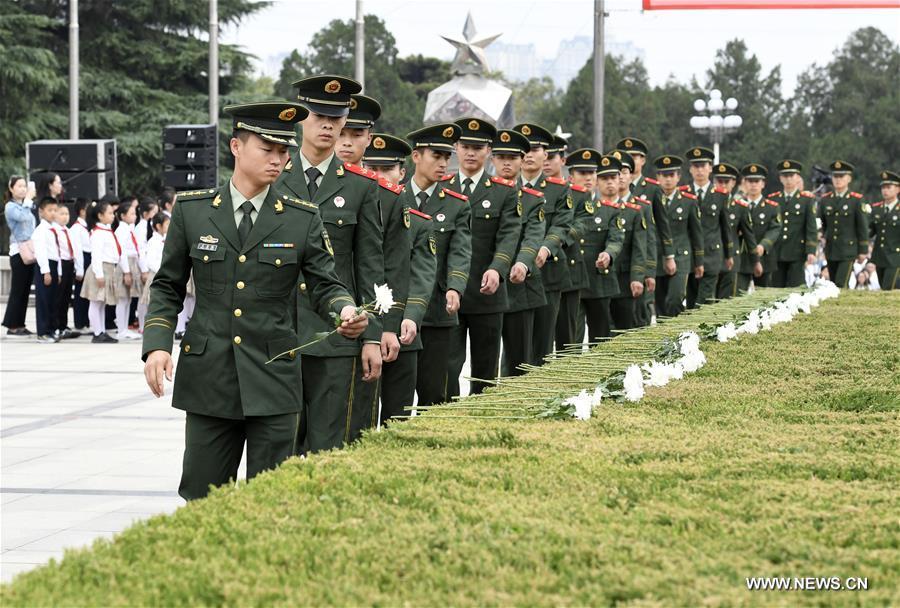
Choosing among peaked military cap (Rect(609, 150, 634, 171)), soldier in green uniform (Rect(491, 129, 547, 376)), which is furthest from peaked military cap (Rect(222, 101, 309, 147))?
peaked military cap (Rect(609, 150, 634, 171))

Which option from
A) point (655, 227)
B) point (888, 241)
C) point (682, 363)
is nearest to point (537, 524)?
point (682, 363)

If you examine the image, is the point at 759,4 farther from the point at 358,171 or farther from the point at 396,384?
the point at 358,171

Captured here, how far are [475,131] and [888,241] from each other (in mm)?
13929

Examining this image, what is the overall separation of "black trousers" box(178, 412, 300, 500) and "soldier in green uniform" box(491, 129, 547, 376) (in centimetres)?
526

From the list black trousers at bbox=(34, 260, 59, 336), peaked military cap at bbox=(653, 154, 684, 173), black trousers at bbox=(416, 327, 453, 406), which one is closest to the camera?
black trousers at bbox=(416, 327, 453, 406)

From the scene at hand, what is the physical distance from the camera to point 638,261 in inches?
579

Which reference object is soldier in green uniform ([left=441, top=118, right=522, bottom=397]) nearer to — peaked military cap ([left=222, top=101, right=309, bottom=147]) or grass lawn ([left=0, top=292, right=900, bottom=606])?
peaked military cap ([left=222, top=101, right=309, bottom=147])

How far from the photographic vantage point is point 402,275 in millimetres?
7902

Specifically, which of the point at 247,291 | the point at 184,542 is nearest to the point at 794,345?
the point at 247,291

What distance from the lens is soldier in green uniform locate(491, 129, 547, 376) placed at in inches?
441

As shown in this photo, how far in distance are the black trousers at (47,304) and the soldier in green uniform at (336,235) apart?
12.6 meters

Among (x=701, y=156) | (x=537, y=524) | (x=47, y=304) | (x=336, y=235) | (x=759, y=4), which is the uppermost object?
(x=759, y=4)

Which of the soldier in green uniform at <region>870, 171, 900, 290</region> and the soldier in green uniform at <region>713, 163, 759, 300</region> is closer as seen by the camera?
the soldier in green uniform at <region>713, 163, 759, 300</region>

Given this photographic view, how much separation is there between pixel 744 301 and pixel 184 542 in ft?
28.2
